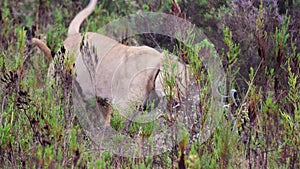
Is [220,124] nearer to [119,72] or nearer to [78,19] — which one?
[119,72]

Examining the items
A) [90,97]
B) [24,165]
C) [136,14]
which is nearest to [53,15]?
[136,14]

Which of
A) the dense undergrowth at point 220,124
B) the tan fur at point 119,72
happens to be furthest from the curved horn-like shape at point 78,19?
the dense undergrowth at point 220,124

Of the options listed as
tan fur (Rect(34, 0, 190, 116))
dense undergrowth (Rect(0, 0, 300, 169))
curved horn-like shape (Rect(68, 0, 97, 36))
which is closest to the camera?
dense undergrowth (Rect(0, 0, 300, 169))

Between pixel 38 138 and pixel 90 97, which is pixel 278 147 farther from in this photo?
pixel 90 97

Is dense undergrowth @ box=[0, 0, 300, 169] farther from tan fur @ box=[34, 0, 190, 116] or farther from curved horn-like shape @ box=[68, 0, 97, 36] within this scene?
curved horn-like shape @ box=[68, 0, 97, 36]

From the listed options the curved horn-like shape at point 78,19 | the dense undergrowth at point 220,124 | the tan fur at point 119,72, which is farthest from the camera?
the curved horn-like shape at point 78,19

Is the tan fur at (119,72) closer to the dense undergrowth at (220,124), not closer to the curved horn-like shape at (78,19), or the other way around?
the curved horn-like shape at (78,19)

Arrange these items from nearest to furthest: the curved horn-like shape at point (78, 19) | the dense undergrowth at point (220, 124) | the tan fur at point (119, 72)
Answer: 1. the dense undergrowth at point (220, 124)
2. the tan fur at point (119, 72)
3. the curved horn-like shape at point (78, 19)

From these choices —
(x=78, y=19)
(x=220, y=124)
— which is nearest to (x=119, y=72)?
(x=78, y=19)

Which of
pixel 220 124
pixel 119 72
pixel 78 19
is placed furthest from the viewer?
pixel 78 19

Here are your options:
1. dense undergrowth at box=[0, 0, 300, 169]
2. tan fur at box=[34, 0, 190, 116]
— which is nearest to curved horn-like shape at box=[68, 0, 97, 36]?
tan fur at box=[34, 0, 190, 116]

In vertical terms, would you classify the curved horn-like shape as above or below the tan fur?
above

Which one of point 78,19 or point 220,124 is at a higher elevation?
point 78,19

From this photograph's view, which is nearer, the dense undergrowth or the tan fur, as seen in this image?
the dense undergrowth
